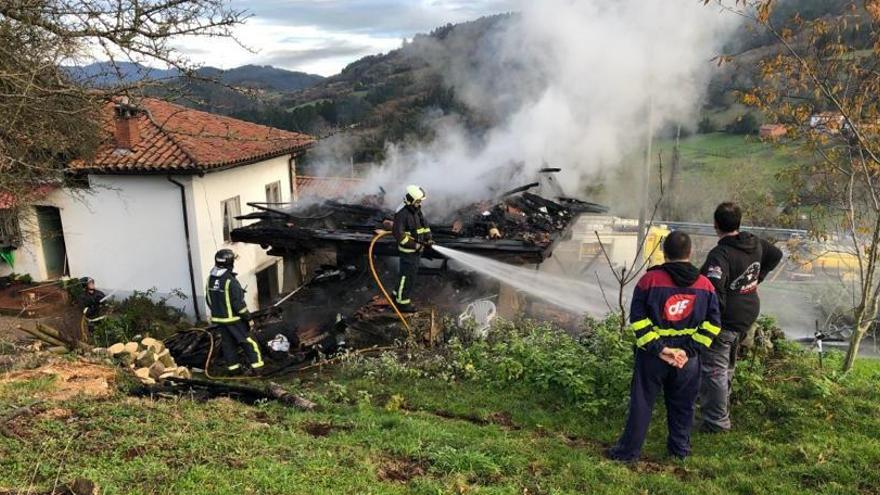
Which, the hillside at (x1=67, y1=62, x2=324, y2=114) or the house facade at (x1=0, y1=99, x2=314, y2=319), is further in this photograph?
the house facade at (x1=0, y1=99, x2=314, y2=319)

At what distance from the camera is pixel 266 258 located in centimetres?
1998

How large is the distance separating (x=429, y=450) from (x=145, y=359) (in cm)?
562

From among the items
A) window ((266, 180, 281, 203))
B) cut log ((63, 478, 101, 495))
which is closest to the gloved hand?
cut log ((63, 478, 101, 495))

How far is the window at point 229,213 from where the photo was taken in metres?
17.7

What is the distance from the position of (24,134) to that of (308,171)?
56.4ft

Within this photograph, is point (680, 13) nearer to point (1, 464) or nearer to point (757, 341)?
point (757, 341)

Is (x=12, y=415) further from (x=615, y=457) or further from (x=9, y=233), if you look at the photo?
(x=9, y=233)

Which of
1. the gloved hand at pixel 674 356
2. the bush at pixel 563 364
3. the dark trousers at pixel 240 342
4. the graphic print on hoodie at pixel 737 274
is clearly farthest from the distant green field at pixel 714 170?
the gloved hand at pixel 674 356

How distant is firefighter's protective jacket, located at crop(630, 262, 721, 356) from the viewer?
4.22 m

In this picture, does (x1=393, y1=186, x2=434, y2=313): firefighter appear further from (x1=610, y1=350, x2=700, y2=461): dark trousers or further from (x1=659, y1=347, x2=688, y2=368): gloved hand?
(x1=659, y1=347, x2=688, y2=368): gloved hand

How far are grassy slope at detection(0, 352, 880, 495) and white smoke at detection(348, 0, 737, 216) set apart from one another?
29.7ft

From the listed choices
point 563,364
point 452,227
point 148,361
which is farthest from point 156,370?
point 452,227

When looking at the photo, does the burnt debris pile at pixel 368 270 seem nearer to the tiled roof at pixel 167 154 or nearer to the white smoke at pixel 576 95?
the white smoke at pixel 576 95

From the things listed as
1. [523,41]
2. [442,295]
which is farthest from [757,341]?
[523,41]
